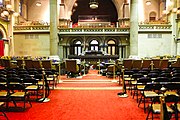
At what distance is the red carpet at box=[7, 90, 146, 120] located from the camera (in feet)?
20.2

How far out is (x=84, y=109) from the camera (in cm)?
702

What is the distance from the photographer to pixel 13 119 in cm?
591

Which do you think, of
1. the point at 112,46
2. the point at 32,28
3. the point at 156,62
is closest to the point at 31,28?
the point at 32,28

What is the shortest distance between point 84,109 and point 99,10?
33.4m

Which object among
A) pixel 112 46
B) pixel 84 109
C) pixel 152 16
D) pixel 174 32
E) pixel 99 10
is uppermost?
pixel 99 10

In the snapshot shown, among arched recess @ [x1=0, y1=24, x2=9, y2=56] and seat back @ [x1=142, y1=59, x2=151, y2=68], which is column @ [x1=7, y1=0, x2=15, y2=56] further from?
seat back @ [x1=142, y1=59, x2=151, y2=68]

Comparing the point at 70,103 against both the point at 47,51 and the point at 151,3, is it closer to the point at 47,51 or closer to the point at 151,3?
the point at 47,51

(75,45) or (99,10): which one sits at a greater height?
(99,10)

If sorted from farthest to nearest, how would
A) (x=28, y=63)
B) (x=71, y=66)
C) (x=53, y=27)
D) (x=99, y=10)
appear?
(x=99, y=10) → (x=53, y=27) → (x=71, y=66) → (x=28, y=63)

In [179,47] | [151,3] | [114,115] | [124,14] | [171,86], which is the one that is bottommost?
[114,115]

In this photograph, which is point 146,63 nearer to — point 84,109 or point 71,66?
point 71,66

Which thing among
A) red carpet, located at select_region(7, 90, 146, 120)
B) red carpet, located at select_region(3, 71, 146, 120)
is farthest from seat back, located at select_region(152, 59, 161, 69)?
red carpet, located at select_region(7, 90, 146, 120)

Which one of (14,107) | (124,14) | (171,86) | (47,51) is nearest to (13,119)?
(14,107)

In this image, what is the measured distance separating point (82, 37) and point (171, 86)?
847 inches
